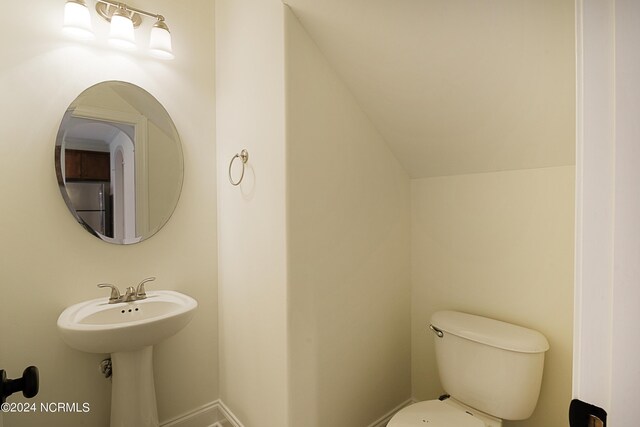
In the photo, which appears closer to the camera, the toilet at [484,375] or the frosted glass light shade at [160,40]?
the toilet at [484,375]

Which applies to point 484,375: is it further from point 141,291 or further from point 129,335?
point 141,291

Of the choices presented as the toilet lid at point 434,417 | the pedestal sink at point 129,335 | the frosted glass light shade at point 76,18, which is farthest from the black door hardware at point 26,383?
the frosted glass light shade at point 76,18

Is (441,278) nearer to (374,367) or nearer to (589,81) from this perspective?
(374,367)

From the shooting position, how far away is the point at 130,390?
1395 millimetres

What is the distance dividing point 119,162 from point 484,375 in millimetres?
1960

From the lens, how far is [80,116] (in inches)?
56.6

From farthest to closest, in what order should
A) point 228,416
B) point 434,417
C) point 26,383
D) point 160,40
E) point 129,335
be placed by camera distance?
1. point 228,416
2. point 160,40
3. point 434,417
4. point 129,335
5. point 26,383

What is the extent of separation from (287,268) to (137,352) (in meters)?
0.81

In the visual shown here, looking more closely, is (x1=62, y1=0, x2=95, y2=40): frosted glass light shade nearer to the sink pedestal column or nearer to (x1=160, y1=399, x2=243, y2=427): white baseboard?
the sink pedestal column

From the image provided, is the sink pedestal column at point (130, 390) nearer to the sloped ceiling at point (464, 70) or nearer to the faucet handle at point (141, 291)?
the faucet handle at point (141, 291)

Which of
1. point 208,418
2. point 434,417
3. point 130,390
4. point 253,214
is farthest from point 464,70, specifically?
point 208,418

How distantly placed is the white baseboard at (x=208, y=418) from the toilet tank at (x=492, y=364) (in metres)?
1.11

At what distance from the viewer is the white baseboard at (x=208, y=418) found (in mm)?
1666

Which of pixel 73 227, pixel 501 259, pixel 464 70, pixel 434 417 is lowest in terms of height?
pixel 434 417
